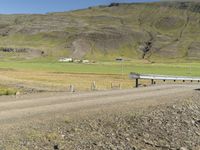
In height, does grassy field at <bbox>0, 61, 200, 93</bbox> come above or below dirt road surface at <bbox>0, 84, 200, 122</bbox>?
below

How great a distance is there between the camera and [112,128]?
67.1 ft

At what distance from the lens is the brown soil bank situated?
17.1 metres

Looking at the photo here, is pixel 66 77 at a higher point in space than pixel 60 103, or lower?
lower

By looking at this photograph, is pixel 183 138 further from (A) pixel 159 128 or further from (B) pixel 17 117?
(B) pixel 17 117

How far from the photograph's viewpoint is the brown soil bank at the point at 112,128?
56.0 ft

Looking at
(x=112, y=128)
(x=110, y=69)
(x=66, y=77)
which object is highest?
(x=112, y=128)

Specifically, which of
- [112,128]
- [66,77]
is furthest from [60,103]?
[66,77]

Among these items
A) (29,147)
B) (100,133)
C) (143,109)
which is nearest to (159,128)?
(143,109)

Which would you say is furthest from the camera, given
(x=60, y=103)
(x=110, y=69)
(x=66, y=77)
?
(x=110, y=69)

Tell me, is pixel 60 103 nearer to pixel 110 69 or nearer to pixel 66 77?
pixel 66 77

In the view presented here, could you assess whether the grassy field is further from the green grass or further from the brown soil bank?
the brown soil bank

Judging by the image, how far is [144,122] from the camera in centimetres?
2258

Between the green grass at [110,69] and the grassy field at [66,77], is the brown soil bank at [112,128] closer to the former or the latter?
the grassy field at [66,77]

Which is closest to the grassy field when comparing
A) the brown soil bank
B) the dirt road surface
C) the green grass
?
the green grass
